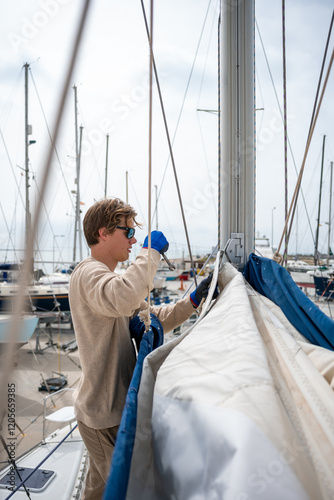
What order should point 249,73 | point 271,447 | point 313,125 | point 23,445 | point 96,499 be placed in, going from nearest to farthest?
point 271,447, point 96,499, point 313,125, point 249,73, point 23,445

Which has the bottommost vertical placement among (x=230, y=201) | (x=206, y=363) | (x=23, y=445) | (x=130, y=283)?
(x=23, y=445)

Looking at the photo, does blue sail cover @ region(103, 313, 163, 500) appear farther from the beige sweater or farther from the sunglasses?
the sunglasses

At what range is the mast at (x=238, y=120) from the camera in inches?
73.3

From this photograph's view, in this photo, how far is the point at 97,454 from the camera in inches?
49.4

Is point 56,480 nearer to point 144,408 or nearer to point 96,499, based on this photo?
point 96,499

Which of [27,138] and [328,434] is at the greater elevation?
[27,138]

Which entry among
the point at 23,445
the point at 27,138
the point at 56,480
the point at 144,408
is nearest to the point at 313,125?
the point at 144,408

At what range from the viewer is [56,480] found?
2.86 m

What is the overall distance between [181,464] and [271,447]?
0.18m

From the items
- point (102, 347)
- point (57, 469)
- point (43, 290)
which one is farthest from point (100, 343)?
point (43, 290)

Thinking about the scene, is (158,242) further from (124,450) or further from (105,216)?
(124,450)

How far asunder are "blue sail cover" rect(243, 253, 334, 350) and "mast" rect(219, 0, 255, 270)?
0.91ft

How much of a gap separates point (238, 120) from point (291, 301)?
114 centimetres

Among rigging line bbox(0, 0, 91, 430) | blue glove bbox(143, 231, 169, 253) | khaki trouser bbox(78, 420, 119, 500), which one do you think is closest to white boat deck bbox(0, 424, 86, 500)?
khaki trouser bbox(78, 420, 119, 500)
